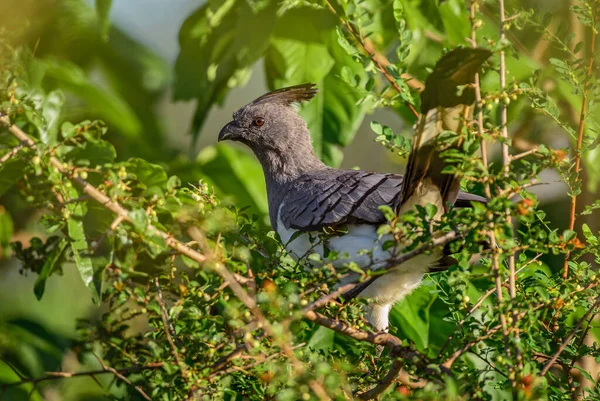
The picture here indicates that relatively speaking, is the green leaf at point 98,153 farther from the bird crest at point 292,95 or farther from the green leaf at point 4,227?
the bird crest at point 292,95

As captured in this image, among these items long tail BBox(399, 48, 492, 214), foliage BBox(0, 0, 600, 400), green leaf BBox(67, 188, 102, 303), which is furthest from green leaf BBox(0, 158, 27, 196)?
long tail BBox(399, 48, 492, 214)

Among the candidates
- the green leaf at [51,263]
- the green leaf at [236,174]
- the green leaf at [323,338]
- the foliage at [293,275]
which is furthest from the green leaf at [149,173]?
the green leaf at [236,174]

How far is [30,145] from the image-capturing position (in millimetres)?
1707

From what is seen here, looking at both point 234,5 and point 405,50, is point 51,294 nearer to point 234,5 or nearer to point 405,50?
point 234,5

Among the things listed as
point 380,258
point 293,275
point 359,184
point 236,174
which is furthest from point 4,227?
point 293,275

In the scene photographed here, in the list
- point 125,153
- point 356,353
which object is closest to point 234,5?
point 125,153

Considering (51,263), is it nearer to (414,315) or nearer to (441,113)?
(441,113)

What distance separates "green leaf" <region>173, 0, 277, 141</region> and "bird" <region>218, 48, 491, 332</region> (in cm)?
28

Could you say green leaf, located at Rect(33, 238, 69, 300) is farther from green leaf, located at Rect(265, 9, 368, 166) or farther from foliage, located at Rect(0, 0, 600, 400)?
green leaf, located at Rect(265, 9, 368, 166)

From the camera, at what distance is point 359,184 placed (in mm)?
3291

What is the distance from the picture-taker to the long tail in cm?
180

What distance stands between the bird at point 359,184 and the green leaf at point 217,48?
278 mm

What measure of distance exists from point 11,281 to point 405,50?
332 centimetres

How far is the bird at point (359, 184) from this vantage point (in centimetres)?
188
